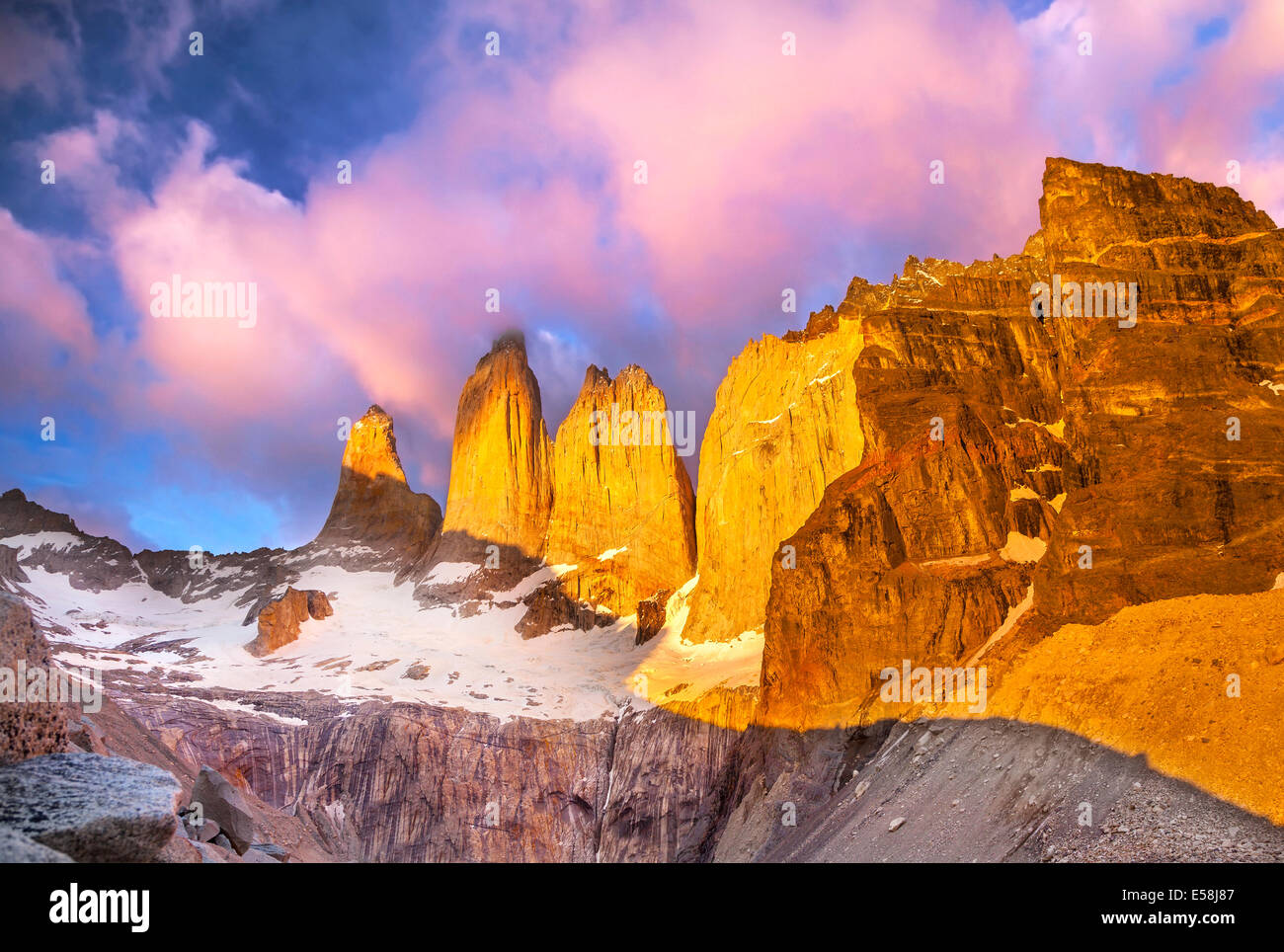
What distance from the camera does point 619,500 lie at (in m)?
116

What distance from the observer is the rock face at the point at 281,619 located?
317 feet

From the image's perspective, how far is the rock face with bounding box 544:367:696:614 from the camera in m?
107

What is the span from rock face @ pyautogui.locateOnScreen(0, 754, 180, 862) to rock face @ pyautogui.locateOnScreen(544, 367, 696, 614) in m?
94.8

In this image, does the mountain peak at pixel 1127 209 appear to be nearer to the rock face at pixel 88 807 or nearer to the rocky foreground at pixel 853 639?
the rocky foreground at pixel 853 639

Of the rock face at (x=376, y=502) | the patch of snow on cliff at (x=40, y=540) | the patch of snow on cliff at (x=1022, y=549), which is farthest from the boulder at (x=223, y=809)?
the patch of snow on cliff at (x=40, y=540)

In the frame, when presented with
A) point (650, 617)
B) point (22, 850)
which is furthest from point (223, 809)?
point (650, 617)

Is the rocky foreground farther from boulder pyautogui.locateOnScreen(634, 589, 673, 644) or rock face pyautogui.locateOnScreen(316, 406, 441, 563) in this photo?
rock face pyautogui.locateOnScreen(316, 406, 441, 563)

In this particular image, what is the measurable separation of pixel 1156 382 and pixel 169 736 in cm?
7012

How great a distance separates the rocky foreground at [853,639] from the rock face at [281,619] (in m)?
0.50

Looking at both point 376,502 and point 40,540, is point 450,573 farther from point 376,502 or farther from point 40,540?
point 40,540

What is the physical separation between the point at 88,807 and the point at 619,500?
10694 centimetres
